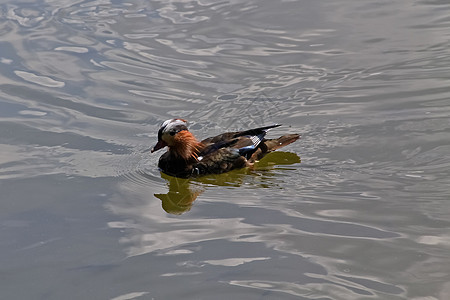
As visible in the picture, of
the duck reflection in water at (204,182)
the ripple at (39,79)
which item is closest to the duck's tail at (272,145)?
the duck reflection in water at (204,182)

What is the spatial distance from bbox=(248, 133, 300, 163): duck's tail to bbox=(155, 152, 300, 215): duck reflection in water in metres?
0.12

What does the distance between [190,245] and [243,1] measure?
9.37 meters

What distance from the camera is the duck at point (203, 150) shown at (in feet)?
35.8

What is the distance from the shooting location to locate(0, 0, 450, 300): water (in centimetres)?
771

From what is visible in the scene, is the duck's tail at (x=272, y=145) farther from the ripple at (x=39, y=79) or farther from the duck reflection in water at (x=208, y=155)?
the ripple at (x=39, y=79)

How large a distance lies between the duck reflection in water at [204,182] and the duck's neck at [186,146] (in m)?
0.33

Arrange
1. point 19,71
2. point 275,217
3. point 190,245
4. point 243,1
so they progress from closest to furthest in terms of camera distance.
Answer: point 190,245
point 275,217
point 19,71
point 243,1

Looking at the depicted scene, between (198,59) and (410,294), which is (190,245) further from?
(198,59)

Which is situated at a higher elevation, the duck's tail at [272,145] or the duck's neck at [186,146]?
the duck's neck at [186,146]

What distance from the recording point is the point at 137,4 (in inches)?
662

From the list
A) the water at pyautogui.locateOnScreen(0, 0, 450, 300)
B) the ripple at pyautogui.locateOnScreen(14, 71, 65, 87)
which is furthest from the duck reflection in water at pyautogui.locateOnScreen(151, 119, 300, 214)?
the ripple at pyautogui.locateOnScreen(14, 71, 65, 87)

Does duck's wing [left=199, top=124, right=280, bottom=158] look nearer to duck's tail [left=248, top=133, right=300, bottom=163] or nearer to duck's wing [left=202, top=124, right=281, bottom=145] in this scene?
duck's wing [left=202, top=124, right=281, bottom=145]

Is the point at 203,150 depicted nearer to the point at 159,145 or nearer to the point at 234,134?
the point at 234,134

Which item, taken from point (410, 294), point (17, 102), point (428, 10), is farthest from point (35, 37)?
point (410, 294)
